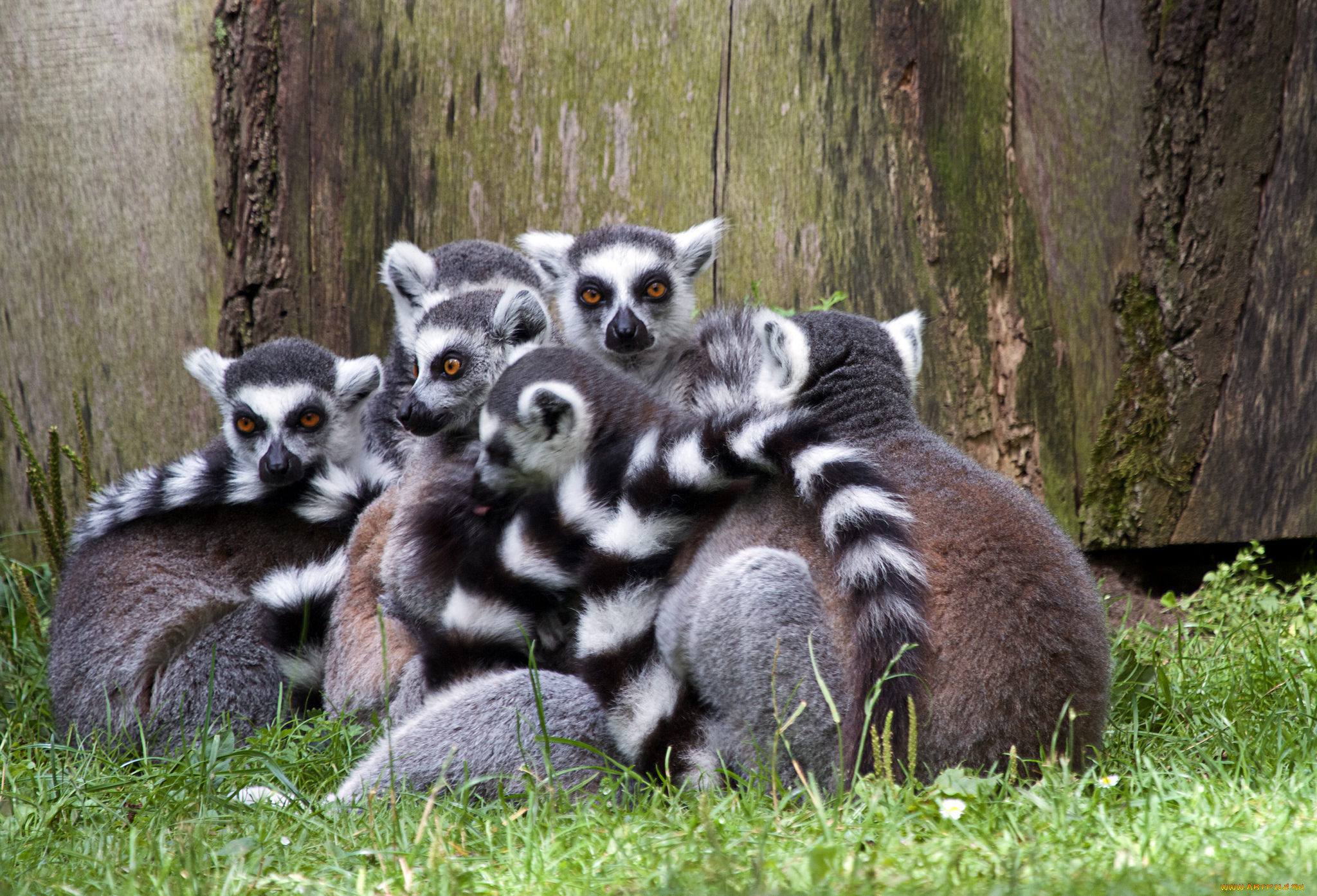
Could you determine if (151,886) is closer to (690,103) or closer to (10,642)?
A: (10,642)

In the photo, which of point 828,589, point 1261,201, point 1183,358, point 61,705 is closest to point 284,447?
point 61,705

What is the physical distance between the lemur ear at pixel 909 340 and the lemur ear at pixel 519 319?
1.33m

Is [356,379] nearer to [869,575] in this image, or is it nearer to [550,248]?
[550,248]

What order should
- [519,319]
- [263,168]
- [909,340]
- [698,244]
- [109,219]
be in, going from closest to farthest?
[909,340], [519,319], [698,244], [263,168], [109,219]

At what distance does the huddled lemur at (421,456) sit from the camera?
142 inches

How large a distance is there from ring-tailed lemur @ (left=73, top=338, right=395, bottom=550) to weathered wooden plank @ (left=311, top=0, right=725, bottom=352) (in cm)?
72

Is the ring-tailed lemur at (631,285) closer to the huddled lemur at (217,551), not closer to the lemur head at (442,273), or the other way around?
the lemur head at (442,273)

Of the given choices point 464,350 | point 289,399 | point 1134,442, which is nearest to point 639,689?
point 464,350

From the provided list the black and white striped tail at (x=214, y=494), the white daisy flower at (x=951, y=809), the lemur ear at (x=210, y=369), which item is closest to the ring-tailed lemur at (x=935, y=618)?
the white daisy flower at (x=951, y=809)

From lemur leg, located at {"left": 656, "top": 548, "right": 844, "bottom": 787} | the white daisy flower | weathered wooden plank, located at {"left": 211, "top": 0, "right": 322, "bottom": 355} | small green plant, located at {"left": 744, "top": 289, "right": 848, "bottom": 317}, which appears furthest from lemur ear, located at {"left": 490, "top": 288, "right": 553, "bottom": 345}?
the white daisy flower

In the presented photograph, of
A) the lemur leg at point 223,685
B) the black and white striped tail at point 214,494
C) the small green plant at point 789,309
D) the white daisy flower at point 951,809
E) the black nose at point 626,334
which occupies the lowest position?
the lemur leg at point 223,685

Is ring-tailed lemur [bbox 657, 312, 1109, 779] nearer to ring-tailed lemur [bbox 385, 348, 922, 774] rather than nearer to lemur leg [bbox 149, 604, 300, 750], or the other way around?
ring-tailed lemur [bbox 385, 348, 922, 774]

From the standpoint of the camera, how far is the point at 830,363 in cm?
332

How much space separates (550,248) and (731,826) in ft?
9.71
